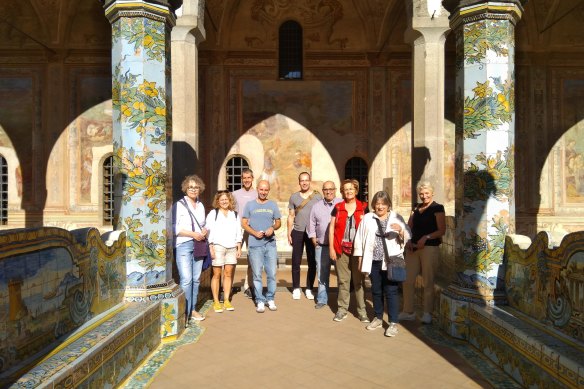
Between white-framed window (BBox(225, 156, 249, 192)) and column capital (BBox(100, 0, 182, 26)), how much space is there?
9.50 metres

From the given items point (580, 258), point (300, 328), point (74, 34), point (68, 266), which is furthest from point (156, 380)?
point (74, 34)

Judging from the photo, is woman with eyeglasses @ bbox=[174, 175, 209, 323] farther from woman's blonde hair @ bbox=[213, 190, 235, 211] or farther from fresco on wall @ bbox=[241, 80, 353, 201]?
fresco on wall @ bbox=[241, 80, 353, 201]

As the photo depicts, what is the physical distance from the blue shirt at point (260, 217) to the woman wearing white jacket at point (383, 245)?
1648 mm

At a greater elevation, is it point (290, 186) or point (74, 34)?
point (74, 34)

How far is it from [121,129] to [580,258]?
5.08m

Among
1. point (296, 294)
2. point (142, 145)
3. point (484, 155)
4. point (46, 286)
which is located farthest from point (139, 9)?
point (296, 294)

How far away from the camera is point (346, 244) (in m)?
6.65

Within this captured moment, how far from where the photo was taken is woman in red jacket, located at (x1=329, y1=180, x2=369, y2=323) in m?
6.62

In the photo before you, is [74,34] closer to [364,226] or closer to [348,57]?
[348,57]

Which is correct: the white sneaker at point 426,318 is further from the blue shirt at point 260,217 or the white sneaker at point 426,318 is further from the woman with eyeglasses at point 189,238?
the woman with eyeglasses at point 189,238

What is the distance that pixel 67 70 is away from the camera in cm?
1513

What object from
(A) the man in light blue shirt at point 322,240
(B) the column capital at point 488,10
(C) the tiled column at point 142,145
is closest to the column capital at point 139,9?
(C) the tiled column at point 142,145

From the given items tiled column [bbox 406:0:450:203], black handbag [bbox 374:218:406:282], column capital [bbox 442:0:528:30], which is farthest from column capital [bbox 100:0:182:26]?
tiled column [bbox 406:0:450:203]

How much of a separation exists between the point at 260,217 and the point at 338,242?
1331 millimetres
